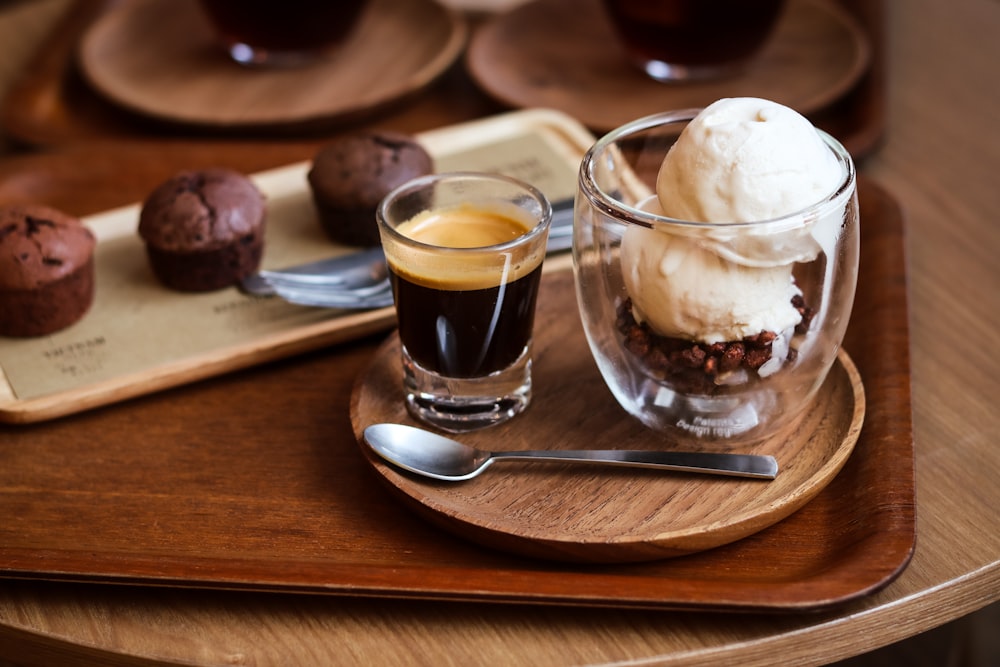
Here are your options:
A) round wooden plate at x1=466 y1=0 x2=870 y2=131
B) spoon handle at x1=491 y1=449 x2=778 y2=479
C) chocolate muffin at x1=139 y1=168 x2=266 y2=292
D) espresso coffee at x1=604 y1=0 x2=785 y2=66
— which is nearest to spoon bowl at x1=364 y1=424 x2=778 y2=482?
spoon handle at x1=491 y1=449 x2=778 y2=479

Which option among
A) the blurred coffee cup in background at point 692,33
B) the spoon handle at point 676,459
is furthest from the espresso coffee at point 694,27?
the spoon handle at point 676,459

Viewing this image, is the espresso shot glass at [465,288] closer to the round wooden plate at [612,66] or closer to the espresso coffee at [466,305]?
the espresso coffee at [466,305]

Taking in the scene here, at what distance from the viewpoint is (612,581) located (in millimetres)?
668

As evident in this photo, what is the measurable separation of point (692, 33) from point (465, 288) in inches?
28.7

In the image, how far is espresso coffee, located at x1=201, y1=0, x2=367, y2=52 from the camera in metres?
1.41

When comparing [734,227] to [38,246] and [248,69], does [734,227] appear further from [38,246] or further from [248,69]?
[248,69]

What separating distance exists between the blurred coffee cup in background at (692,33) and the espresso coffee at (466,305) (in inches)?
24.0

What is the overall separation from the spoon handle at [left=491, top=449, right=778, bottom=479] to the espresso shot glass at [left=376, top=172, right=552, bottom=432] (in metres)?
0.08

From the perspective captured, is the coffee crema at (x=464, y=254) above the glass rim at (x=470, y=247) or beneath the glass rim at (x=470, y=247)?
beneath

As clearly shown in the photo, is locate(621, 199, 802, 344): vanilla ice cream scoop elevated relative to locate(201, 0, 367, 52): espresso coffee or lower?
elevated

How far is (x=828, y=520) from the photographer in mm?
746

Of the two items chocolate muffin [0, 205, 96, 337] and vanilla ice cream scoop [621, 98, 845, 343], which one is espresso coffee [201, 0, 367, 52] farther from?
vanilla ice cream scoop [621, 98, 845, 343]

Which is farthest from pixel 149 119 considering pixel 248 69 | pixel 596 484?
pixel 596 484

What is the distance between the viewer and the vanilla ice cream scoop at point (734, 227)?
69cm
